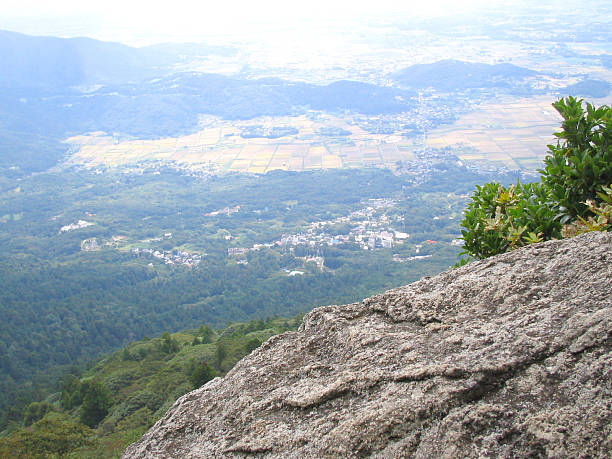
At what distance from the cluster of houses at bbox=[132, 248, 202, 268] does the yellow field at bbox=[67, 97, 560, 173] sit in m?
48.5

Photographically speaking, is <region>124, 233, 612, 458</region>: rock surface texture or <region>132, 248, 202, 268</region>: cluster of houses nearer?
<region>124, 233, 612, 458</region>: rock surface texture

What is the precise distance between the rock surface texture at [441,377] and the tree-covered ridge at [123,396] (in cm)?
2386

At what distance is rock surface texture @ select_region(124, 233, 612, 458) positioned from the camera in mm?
3246

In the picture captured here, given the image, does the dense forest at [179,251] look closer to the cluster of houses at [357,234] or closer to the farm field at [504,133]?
the cluster of houses at [357,234]

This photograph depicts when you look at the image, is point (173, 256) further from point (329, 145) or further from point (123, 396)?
point (329, 145)

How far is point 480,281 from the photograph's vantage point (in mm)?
4902

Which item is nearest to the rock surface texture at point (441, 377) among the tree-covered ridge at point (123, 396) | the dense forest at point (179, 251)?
the tree-covered ridge at point (123, 396)

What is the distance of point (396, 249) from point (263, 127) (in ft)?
346

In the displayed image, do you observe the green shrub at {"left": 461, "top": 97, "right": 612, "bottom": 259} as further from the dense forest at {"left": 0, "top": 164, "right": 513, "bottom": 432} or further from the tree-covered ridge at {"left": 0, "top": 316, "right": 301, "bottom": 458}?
the dense forest at {"left": 0, "top": 164, "right": 513, "bottom": 432}

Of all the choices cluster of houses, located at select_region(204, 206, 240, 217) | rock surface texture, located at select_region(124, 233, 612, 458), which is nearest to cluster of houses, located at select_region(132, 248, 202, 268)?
cluster of houses, located at select_region(204, 206, 240, 217)

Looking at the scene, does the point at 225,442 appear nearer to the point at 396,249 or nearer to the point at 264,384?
the point at 264,384

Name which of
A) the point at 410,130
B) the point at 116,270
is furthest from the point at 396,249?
the point at 410,130

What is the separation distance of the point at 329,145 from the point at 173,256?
77395mm

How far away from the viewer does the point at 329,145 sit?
547ft
